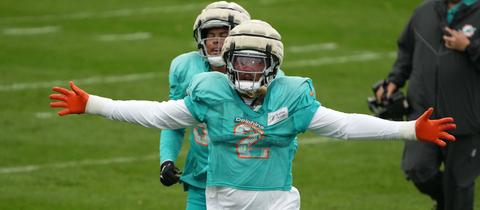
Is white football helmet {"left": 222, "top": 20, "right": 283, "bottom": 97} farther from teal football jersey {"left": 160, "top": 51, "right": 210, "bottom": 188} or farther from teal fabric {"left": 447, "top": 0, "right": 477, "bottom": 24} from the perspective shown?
teal fabric {"left": 447, "top": 0, "right": 477, "bottom": 24}

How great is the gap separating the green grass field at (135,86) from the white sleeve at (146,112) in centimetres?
428

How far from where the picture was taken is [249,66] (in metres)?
7.44

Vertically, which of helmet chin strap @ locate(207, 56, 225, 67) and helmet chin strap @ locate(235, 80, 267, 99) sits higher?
helmet chin strap @ locate(235, 80, 267, 99)

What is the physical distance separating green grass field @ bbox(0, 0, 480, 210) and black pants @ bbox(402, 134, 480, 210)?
1382 mm

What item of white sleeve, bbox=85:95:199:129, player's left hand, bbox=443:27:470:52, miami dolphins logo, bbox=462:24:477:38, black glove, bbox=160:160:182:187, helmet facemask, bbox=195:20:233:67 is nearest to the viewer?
white sleeve, bbox=85:95:199:129

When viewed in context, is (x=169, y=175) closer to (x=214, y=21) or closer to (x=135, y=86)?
(x=214, y=21)

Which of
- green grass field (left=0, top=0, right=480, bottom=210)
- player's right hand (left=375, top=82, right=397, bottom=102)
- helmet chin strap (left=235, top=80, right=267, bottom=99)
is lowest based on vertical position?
green grass field (left=0, top=0, right=480, bottom=210)

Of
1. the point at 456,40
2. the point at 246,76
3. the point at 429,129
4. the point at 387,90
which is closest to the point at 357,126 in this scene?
the point at 429,129

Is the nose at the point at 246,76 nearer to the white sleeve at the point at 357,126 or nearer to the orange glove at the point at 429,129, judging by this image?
the white sleeve at the point at 357,126

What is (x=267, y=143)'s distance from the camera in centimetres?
750

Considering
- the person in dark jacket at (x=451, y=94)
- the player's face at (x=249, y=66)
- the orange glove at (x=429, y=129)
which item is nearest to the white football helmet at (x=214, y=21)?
the player's face at (x=249, y=66)

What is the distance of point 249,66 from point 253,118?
1.02 ft

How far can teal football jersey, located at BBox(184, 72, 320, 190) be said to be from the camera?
293 inches

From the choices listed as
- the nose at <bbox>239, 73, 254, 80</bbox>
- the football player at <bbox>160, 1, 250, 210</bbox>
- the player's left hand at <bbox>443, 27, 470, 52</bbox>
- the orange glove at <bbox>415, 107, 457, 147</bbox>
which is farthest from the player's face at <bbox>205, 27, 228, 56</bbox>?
the player's left hand at <bbox>443, 27, 470, 52</bbox>
